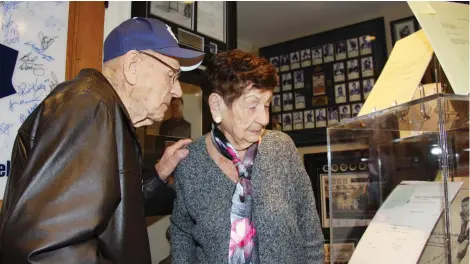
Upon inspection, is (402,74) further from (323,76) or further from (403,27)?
(323,76)

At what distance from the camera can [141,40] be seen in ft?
→ 3.24

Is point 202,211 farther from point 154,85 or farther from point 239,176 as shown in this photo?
point 154,85

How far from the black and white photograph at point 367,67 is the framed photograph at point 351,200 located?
2.23 meters

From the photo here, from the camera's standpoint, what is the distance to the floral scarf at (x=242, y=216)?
112 cm

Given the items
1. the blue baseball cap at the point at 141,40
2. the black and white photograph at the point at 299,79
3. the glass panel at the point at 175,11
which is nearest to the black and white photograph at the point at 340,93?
the black and white photograph at the point at 299,79

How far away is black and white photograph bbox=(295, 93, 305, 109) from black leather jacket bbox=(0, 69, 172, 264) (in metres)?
2.98

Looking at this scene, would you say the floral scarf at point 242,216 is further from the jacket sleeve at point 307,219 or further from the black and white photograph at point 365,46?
the black and white photograph at point 365,46

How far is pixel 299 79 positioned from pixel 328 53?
0.36 metres

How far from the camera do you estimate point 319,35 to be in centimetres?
365

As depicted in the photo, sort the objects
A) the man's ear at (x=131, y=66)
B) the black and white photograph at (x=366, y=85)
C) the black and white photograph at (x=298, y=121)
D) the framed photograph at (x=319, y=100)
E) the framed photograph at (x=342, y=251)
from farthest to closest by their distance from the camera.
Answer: the black and white photograph at (x=298, y=121) < the framed photograph at (x=319, y=100) < the black and white photograph at (x=366, y=85) < the framed photograph at (x=342, y=251) < the man's ear at (x=131, y=66)

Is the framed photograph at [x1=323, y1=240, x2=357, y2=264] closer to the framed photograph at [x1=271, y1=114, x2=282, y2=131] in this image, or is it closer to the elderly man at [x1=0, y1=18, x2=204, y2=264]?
the elderly man at [x1=0, y1=18, x2=204, y2=264]

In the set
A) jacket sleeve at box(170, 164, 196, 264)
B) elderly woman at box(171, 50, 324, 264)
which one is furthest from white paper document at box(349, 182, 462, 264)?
jacket sleeve at box(170, 164, 196, 264)

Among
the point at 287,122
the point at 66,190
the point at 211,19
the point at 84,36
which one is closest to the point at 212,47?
the point at 211,19

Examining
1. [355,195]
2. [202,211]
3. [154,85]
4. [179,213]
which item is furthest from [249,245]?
[154,85]
